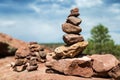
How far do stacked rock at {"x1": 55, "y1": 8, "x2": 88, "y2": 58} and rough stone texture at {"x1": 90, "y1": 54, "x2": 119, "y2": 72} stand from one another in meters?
1.77

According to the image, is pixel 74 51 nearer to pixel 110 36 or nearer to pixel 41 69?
pixel 41 69

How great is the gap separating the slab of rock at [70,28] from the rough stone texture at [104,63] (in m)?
3.04

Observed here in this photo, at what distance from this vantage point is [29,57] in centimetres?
4200

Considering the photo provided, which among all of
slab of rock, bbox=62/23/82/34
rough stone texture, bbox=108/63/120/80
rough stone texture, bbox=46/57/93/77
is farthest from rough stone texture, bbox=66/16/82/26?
rough stone texture, bbox=108/63/120/80

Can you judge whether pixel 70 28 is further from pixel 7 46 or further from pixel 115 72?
pixel 7 46

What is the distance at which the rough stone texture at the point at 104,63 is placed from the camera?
33812 millimetres

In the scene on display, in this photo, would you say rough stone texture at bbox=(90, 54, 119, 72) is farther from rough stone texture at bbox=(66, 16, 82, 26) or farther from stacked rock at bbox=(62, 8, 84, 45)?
rough stone texture at bbox=(66, 16, 82, 26)

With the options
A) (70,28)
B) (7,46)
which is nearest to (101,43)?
(7,46)

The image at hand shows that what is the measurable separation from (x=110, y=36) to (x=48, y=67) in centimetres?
5582

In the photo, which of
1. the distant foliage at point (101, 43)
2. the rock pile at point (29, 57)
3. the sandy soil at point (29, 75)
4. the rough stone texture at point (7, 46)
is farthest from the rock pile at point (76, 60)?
the distant foliage at point (101, 43)

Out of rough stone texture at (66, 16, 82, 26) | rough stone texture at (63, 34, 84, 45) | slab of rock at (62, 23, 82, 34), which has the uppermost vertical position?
rough stone texture at (66, 16, 82, 26)

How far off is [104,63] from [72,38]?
3.77 metres

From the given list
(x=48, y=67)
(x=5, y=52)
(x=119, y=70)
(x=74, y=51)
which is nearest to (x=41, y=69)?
(x=48, y=67)

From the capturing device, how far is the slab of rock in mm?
36031
